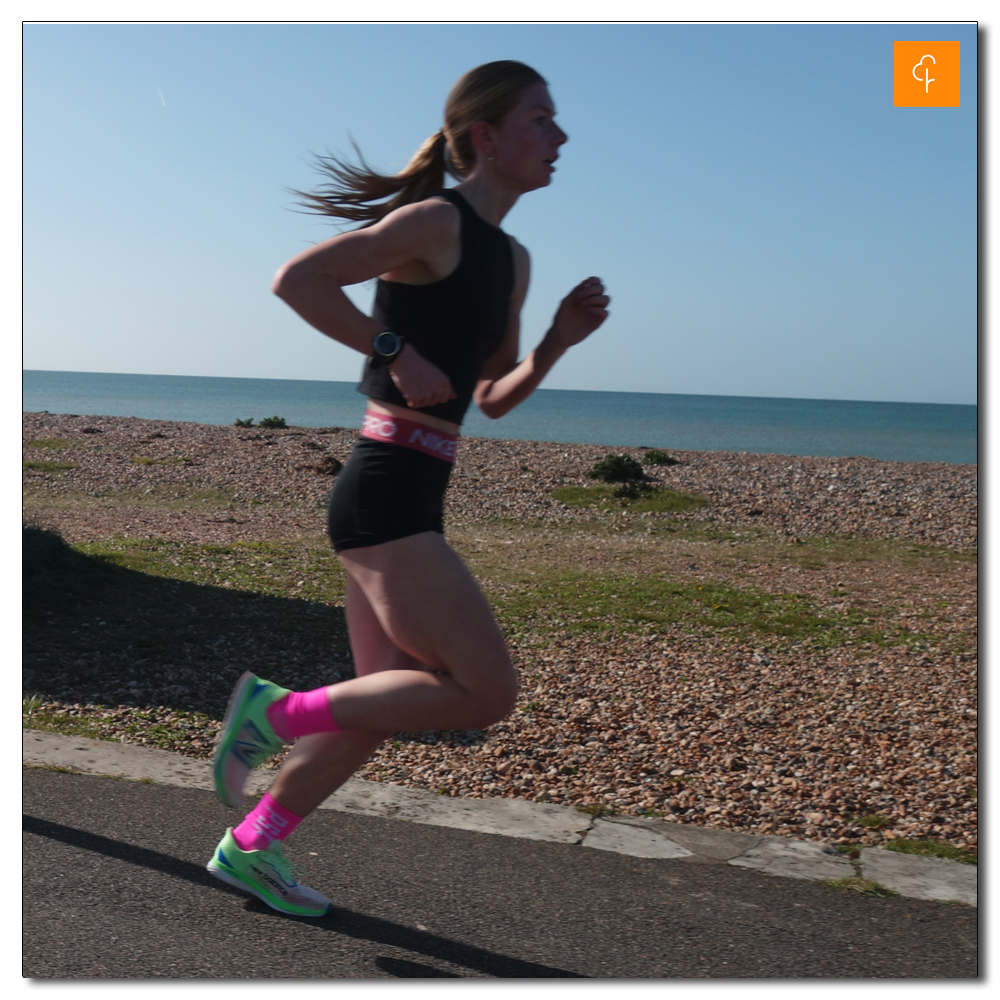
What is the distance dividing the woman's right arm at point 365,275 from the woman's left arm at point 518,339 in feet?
1.13

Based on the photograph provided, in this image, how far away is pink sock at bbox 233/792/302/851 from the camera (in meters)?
2.54

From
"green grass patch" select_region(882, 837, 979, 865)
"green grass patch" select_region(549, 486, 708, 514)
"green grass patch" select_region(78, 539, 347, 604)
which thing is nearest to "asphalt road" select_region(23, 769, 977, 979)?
"green grass patch" select_region(882, 837, 979, 865)

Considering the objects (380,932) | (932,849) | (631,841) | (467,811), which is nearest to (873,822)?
(932,849)

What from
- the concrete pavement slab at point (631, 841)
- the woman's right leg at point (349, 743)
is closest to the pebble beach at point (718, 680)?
the concrete pavement slab at point (631, 841)

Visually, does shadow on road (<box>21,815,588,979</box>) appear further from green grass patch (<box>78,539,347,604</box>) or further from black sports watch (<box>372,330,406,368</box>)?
green grass patch (<box>78,539,347,604</box>)

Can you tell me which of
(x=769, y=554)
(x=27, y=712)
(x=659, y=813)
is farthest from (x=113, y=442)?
(x=659, y=813)

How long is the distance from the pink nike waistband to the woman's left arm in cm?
38

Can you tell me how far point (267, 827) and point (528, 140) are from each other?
6.00ft

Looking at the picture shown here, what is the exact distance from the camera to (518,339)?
103 inches

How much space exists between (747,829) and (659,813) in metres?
0.33

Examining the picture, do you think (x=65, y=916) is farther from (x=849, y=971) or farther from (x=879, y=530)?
(x=879, y=530)

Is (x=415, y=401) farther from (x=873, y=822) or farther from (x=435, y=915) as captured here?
(x=873, y=822)

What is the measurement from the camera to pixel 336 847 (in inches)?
126

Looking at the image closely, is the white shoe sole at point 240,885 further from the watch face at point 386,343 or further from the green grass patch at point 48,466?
the green grass patch at point 48,466
